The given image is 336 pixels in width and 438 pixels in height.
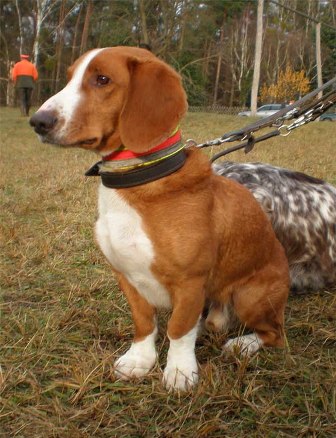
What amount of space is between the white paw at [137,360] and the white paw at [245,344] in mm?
400

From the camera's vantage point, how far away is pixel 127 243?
2.36 m

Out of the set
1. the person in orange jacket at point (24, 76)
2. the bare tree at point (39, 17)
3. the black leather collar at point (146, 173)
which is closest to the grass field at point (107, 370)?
the black leather collar at point (146, 173)

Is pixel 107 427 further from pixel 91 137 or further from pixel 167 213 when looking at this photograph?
pixel 91 137

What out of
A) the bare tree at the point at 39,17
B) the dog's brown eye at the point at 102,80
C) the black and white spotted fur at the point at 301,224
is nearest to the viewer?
the dog's brown eye at the point at 102,80

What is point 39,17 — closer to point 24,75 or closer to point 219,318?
point 24,75

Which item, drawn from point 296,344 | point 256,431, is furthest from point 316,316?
point 256,431

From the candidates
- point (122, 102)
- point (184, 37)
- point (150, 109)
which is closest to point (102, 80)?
point (122, 102)

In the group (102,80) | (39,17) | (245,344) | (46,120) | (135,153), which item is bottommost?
(245,344)

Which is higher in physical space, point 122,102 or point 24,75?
point 122,102

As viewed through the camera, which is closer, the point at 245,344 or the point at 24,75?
the point at 245,344

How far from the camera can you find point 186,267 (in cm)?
231

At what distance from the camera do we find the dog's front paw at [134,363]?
2.54m

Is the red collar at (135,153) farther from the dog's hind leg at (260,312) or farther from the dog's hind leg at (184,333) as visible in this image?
the dog's hind leg at (260,312)

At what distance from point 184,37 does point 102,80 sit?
31.3m
